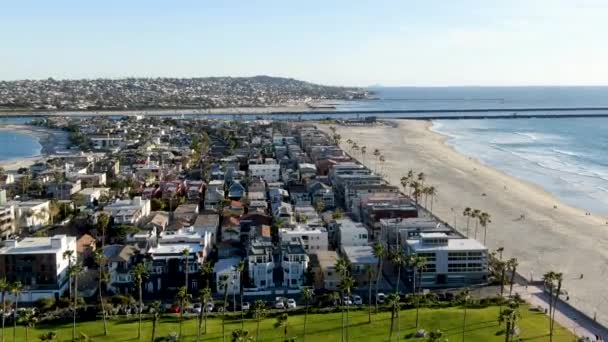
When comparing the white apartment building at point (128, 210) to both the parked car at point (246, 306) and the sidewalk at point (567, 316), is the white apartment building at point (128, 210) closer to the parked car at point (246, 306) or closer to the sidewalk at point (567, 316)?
the parked car at point (246, 306)

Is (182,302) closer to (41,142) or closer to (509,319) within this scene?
(509,319)

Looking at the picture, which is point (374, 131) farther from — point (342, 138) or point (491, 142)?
point (491, 142)

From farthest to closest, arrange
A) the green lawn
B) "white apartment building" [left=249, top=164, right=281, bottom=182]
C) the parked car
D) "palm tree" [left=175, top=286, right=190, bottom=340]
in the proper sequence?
"white apartment building" [left=249, top=164, right=281, bottom=182] < the parked car < "palm tree" [left=175, top=286, right=190, bottom=340] < the green lawn

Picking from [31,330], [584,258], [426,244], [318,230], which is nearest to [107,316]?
[31,330]

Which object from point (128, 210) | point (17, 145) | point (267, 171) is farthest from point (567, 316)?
point (17, 145)

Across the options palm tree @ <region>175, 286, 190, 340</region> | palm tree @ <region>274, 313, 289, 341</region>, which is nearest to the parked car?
palm tree @ <region>175, 286, 190, 340</region>

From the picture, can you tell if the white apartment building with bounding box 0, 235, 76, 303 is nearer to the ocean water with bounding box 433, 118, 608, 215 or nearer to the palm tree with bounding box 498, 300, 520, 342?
the palm tree with bounding box 498, 300, 520, 342

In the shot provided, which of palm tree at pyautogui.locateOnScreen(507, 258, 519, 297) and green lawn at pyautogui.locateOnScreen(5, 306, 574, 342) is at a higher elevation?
palm tree at pyautogui.locateOnScreen(507, 258, 519, 297)
